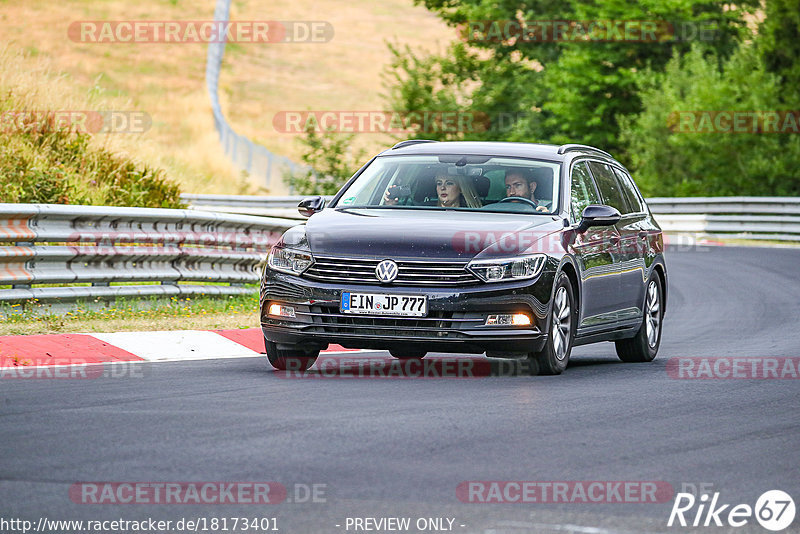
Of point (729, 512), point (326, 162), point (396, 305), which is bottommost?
point (326, 162)

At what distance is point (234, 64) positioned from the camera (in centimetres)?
9856

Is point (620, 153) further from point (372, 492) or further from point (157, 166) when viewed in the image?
point (372, 492)

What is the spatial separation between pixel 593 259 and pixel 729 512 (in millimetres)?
5508

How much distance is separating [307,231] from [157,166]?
1143cm

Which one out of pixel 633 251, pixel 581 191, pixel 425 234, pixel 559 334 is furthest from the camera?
pixel 633 251

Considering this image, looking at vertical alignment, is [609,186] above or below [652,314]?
above

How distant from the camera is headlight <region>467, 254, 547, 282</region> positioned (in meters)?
10.1

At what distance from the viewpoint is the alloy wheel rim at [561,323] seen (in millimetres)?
10570

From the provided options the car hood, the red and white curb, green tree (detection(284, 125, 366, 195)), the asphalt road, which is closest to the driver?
the car hood

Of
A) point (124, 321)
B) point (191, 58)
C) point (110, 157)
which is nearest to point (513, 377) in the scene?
point (124, 321)

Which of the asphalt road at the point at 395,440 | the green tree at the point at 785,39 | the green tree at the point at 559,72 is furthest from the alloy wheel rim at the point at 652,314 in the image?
the green tree at the point at 559,72

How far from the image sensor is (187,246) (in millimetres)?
16297

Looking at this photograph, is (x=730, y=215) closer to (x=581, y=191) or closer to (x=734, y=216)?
(x=734, y=216)

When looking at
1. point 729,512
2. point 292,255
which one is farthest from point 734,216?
point 729,512
